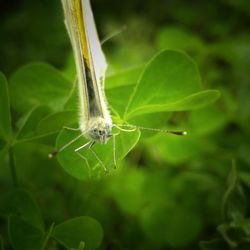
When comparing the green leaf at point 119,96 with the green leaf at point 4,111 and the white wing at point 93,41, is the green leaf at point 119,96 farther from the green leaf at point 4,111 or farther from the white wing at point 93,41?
the green leaf at point 4,111

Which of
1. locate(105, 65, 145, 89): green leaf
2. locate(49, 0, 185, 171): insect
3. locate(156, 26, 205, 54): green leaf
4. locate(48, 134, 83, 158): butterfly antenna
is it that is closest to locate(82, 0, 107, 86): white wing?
locate(49, 0, 185, 171): insect

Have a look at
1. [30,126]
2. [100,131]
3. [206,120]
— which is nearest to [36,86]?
[30,126]

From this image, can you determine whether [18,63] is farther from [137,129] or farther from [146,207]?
[137,129]

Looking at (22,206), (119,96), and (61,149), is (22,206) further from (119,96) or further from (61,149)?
(119,96)

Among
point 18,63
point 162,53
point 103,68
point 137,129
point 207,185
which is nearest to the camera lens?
point 137,129

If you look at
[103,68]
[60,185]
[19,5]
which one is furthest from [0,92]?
[19,5]

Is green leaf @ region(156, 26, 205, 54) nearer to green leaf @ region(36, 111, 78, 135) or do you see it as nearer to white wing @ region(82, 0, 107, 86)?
white wing @ region(82, 0, 107, 86)

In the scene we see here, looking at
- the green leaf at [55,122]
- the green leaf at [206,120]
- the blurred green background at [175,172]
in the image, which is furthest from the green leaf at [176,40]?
the green leaf at [55,122]

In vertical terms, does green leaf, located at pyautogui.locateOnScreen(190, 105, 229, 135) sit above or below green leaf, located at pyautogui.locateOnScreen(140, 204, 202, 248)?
above
